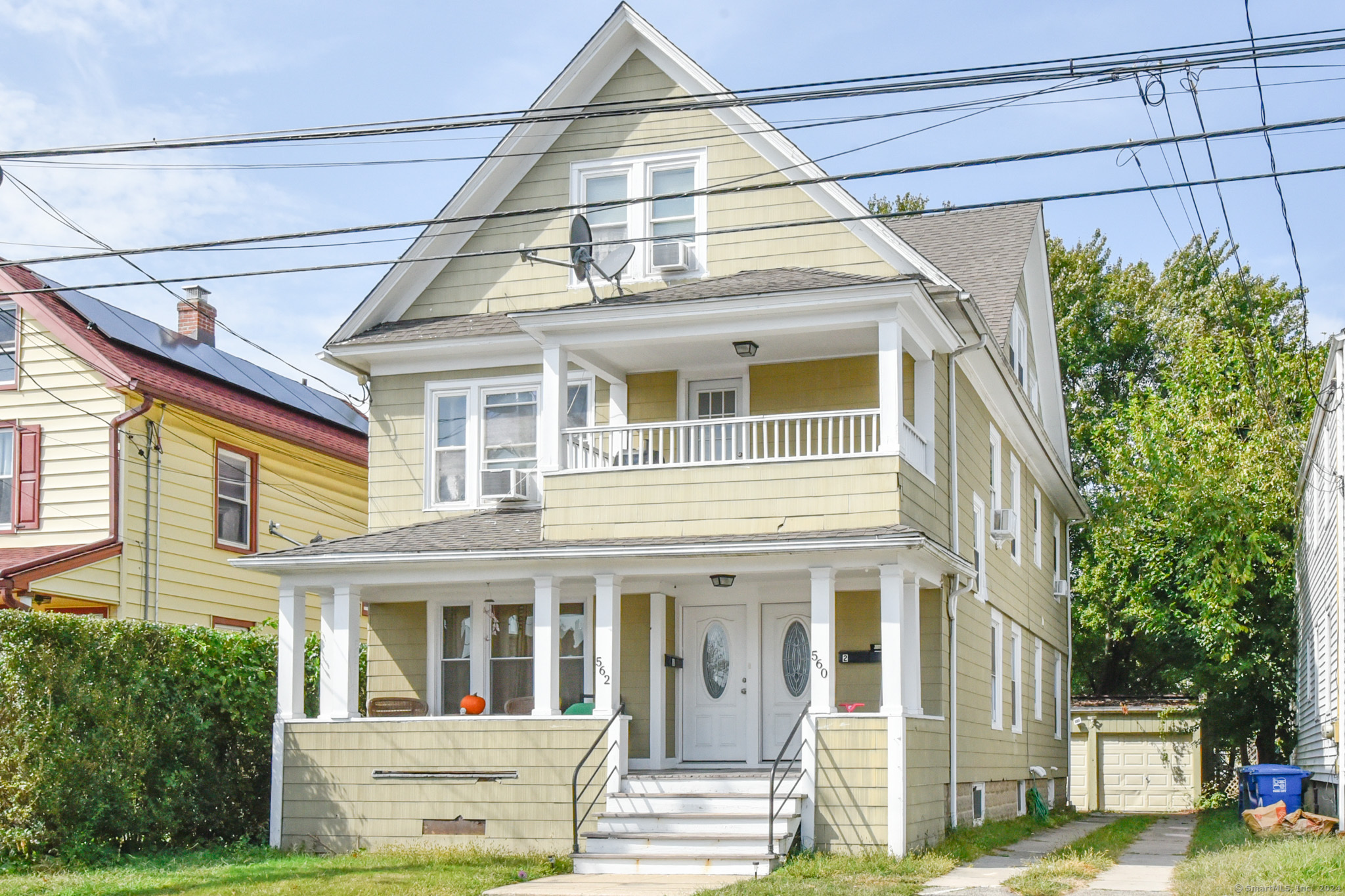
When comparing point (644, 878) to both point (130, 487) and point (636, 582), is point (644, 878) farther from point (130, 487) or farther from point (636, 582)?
point (130, 487)

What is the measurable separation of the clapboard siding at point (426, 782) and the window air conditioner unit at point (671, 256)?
5.54m

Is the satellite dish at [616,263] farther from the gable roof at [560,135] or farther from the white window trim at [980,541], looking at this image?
the white window trim at [980,541]

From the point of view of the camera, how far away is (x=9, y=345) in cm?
2083

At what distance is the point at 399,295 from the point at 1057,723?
50.3 ft

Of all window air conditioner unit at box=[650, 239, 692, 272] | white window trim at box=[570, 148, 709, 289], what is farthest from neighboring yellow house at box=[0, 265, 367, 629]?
window air conditioner unit at box=[650, 239, 692, 272]

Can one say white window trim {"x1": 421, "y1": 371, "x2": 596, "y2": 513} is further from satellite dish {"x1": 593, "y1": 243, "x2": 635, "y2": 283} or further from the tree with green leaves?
the tree with green leaves

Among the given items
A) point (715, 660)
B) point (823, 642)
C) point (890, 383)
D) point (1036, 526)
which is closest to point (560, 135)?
point (890, 383)

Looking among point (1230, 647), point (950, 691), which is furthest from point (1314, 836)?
point (1230, 647)

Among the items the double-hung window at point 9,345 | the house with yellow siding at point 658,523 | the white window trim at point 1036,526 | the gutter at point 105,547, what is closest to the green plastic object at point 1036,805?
the house with yellow siding at point 658,523

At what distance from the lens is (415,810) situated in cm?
1572

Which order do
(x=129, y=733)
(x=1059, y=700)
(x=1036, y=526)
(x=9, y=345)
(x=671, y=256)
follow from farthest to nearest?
(x=1059, y=700), (x=1036, y=526), (x=9, y=345), (x=671, y=256), (x=129, y=733)

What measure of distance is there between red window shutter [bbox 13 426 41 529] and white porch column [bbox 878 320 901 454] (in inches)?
471

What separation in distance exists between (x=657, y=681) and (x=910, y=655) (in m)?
3.32

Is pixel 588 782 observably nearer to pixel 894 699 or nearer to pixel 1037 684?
pixel 894 699
